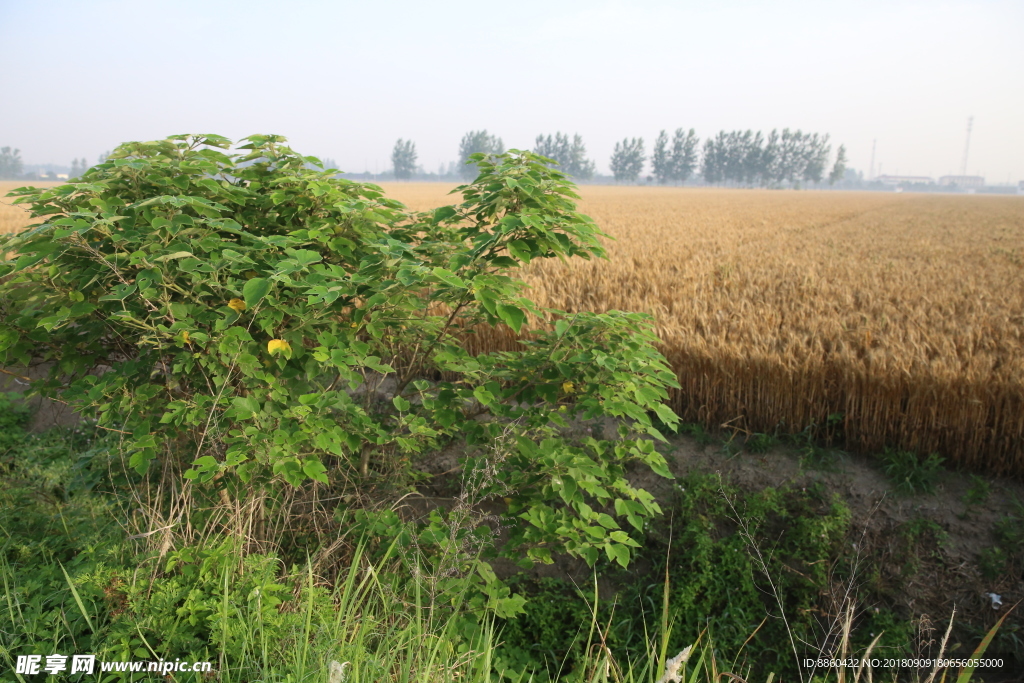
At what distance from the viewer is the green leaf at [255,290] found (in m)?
2.05

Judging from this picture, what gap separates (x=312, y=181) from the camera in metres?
2.46

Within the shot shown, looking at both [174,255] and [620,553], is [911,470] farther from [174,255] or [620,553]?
[174,255]

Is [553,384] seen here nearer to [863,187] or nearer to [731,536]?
[731,536]

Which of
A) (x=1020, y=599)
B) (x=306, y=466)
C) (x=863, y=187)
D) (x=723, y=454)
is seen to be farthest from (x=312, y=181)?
(x=863, y=187)

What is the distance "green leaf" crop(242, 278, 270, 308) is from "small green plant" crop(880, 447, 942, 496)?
3.73 m

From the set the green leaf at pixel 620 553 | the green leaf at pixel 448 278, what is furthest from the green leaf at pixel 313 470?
the green leaf at pixel 620 553

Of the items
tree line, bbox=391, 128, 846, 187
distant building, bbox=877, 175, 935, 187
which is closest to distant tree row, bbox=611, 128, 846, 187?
tree line, bbox=391, 128, 846, 187

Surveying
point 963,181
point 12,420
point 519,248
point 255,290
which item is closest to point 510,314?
point 519,248

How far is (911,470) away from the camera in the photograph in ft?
12.3

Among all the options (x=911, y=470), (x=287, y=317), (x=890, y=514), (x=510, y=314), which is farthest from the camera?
(x=911, y=470)

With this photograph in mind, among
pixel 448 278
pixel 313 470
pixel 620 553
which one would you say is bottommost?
pixel 620 553

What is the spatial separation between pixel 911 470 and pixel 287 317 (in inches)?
A: 149

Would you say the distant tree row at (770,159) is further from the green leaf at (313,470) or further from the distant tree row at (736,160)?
the green leaf at (313,470)

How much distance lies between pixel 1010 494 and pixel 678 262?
5950 millimetres
